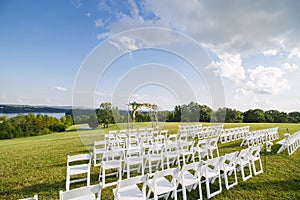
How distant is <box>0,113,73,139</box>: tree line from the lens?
21797 millimetres

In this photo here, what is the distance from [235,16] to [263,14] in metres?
1.42

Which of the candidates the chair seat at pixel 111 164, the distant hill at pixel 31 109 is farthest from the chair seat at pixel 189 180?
the distant hill at pixel 31 109

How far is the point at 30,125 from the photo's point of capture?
23.8m

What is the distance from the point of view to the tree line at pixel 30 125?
71.5 feet

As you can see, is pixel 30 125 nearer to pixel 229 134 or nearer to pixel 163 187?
pixel 229 134

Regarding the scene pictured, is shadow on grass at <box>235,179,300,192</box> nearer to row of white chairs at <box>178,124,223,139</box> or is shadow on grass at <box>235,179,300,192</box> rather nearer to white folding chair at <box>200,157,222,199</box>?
white folding chair at <box>200,157,222,199</box>

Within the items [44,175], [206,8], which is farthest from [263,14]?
[44,175]

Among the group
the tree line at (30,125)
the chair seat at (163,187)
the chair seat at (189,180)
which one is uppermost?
the chair seat at (189,180)

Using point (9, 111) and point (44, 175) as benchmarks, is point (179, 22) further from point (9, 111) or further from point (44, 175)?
point (9, 111)

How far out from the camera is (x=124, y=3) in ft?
40.4

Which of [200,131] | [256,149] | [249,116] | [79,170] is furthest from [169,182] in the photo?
[249,116]

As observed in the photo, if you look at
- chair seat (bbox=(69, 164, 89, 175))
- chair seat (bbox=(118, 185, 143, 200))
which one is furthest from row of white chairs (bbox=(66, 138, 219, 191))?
chair seat (bbox=(118, 185, 143, 200))

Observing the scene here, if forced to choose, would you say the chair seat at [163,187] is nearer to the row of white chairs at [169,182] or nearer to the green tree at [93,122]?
the row of white chairs at [169,182]

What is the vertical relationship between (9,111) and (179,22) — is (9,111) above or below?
below
